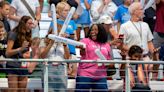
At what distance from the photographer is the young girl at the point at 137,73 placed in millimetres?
11172

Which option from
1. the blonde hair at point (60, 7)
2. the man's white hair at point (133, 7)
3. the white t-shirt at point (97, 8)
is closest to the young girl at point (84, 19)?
the white t-shirt at point (97, 8)

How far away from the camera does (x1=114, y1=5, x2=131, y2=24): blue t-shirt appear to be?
43.7 feet

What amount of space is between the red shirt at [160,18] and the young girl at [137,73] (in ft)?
6.31

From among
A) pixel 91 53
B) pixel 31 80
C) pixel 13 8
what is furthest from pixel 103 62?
pixel 13 8

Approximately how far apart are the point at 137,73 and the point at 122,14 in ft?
7.81

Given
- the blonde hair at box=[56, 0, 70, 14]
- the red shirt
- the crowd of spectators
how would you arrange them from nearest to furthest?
the crowd of spectators < the blonde hair at box=[56, 0, 70, 14] < the red shirt

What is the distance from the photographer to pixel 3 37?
11414 millimetres

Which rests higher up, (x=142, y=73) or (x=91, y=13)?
(x=91, y=13)

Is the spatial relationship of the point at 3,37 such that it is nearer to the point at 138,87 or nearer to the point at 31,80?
the point at 31,80

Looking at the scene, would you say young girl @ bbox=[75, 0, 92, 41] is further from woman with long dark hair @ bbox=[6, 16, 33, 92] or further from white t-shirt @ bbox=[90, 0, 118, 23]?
woman with long dark hair @ bbox=[6, 16, 33, 92]

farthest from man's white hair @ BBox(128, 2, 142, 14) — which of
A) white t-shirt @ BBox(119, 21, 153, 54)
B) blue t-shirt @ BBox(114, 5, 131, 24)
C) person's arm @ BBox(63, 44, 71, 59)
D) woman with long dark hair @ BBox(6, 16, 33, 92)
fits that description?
woman with long dark hair @ BBox(6, 16, 33, 92)

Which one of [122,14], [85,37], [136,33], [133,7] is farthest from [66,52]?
[122,14]

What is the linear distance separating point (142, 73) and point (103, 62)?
890 mm

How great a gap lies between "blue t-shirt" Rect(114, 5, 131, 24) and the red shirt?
0.57m
